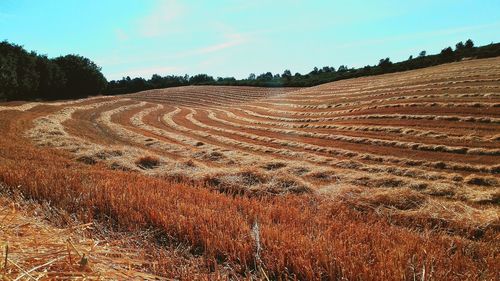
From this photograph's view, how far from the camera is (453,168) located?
13.0 meters

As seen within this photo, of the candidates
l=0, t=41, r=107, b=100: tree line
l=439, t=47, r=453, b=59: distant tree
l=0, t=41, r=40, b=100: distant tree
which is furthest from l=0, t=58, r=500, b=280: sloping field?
l=439, t=47, r=453, b=59: distant tree

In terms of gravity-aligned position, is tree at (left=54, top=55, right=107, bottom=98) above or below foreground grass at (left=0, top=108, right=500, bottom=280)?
above

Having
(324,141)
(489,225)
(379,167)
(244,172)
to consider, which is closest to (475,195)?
(489,225)

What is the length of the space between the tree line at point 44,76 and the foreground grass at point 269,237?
45174mm

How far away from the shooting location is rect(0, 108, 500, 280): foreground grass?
11.5 ft

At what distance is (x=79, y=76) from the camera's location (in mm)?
61344

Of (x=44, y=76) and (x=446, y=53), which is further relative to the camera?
(x=446, y=53)

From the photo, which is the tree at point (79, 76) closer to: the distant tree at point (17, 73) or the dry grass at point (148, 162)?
the distant tree at point (17, 73)

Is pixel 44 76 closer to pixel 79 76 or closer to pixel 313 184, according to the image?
pixel 79 76

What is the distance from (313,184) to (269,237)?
672 cm

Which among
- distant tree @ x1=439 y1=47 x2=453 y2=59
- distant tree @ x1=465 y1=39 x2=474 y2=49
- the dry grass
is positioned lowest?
the dry grass

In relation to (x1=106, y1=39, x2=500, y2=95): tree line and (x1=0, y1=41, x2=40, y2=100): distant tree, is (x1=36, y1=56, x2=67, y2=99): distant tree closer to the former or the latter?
(x1=0, y1=41, x2=40, y2=100): distant tree

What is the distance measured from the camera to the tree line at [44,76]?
4428 cm

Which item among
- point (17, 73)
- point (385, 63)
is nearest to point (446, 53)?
point (385, 63)
